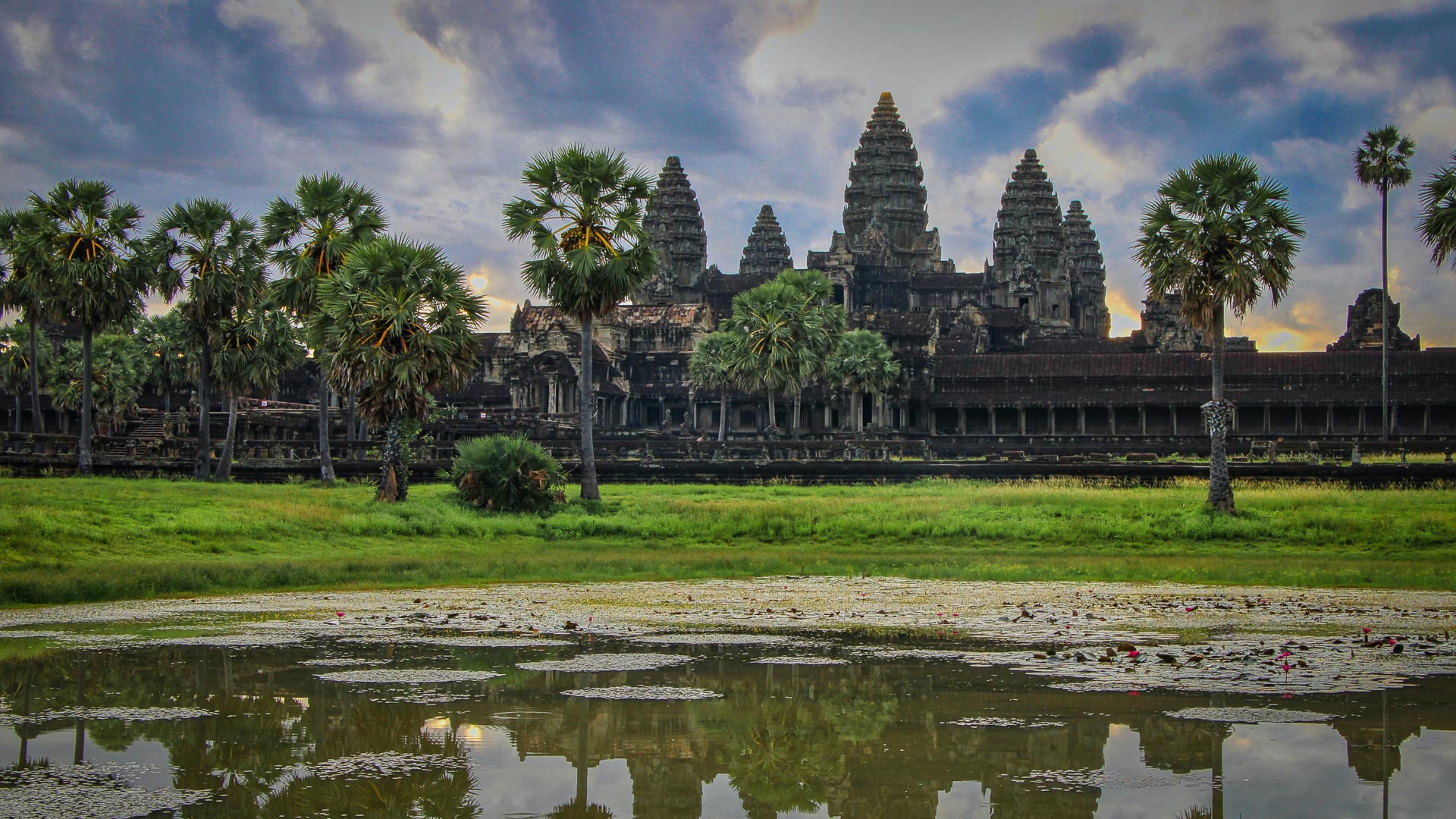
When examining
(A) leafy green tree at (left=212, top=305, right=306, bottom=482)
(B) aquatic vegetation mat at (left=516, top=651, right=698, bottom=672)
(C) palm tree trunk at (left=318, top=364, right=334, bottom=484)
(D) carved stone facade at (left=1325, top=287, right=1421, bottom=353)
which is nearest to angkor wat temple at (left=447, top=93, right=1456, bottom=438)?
(D) carved stone facade at (left=1325, top=287, right=1421, bottom=353)

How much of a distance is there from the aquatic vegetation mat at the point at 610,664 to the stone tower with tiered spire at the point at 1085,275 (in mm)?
131914

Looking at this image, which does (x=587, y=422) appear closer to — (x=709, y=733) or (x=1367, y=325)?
(x=709, y=733)

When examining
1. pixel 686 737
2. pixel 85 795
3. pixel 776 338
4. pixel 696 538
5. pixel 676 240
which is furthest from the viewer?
pixel 676 240

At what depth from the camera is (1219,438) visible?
123 ft

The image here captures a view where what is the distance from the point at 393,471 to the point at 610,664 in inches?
998

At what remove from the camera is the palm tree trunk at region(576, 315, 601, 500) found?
40.6 m

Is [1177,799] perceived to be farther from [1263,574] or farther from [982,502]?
[982,502]

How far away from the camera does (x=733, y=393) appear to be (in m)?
95.3

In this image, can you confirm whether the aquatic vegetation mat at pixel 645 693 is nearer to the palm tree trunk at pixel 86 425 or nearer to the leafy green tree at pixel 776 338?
the palm tree trunk at pixel 86 425

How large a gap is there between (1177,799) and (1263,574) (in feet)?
57.2

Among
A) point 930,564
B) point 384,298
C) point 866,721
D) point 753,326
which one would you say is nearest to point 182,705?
point 866,721

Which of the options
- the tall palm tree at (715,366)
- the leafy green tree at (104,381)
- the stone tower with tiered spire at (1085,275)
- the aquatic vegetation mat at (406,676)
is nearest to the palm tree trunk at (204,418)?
the leafy green tree at (104,381)

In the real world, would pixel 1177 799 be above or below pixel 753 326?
below

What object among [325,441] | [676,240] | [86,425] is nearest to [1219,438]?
[325,441]
